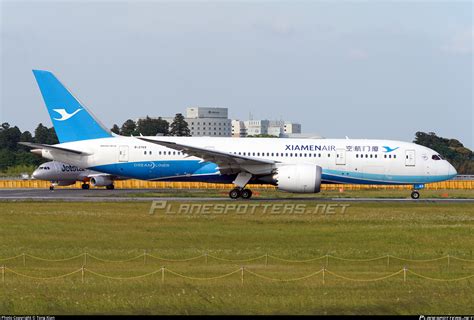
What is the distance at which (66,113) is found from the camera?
52.8 m

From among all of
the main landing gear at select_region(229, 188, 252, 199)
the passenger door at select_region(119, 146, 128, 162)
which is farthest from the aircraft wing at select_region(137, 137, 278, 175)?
the passenger door at select_region(119, 146, 128, 162)

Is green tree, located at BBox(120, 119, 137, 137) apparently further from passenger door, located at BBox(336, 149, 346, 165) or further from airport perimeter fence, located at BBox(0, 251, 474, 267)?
airport perimeter fence, located at BBox(0, 251, 474, 267)

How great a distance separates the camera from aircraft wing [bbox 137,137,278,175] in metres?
47.3

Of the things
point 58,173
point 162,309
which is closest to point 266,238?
point 162,309

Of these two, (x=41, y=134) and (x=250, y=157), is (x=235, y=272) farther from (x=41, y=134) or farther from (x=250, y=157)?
(x=41, y=134)

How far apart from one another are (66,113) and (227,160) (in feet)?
40.5

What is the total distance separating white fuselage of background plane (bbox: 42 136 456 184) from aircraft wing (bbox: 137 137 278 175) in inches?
31.9

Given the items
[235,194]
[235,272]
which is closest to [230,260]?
[235,272]

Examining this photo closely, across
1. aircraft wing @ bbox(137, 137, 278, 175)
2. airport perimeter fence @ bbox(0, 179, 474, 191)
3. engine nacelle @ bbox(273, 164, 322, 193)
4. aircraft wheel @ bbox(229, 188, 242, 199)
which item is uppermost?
aircraft wing @ bbox(137, 137, 278, 175)

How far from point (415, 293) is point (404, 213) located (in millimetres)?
20762

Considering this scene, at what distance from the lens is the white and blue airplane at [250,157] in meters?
49.6

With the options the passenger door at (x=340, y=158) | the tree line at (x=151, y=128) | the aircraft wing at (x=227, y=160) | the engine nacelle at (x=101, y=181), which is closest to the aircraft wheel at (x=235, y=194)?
the aircraft wing at (x=227, y=160)

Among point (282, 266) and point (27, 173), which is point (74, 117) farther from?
point (27, 173)

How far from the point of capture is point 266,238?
103 ft
